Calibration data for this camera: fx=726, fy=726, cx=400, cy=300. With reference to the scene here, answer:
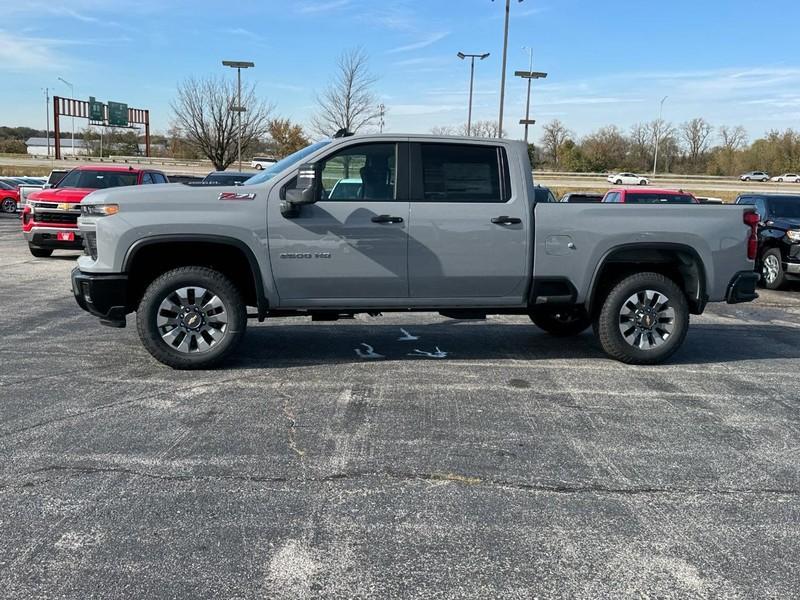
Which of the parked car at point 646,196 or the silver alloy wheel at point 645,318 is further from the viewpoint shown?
the parked car at point 646,196

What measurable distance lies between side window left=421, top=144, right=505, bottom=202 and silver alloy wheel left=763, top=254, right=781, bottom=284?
338 inches

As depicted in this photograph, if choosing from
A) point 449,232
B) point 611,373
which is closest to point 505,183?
point 449,232

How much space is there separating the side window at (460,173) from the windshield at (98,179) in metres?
10.5

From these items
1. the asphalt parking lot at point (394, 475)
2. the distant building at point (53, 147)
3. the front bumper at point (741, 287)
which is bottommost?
the asphalt parking lot at point (394, 475)

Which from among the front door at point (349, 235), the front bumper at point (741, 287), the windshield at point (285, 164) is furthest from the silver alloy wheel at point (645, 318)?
the windshield at point (285, 164)

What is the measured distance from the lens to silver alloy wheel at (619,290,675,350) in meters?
6.78

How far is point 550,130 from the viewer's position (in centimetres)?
8506

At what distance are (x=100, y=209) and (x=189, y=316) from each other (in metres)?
1.13

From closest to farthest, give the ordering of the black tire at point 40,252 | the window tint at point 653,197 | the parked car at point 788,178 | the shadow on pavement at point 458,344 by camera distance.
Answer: the shadow on pavement at point 458,344 → the black tire at point 40,252 → the window tint at point 653,197 → the parked car at point 788,178

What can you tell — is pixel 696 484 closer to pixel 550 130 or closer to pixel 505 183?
pixel 505 183

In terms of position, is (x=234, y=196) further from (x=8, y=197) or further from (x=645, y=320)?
(x=8, y=197)

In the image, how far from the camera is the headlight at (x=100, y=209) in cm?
595

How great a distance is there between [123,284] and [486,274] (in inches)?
122

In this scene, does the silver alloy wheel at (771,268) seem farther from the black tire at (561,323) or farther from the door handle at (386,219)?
the door handle at (386,219)
